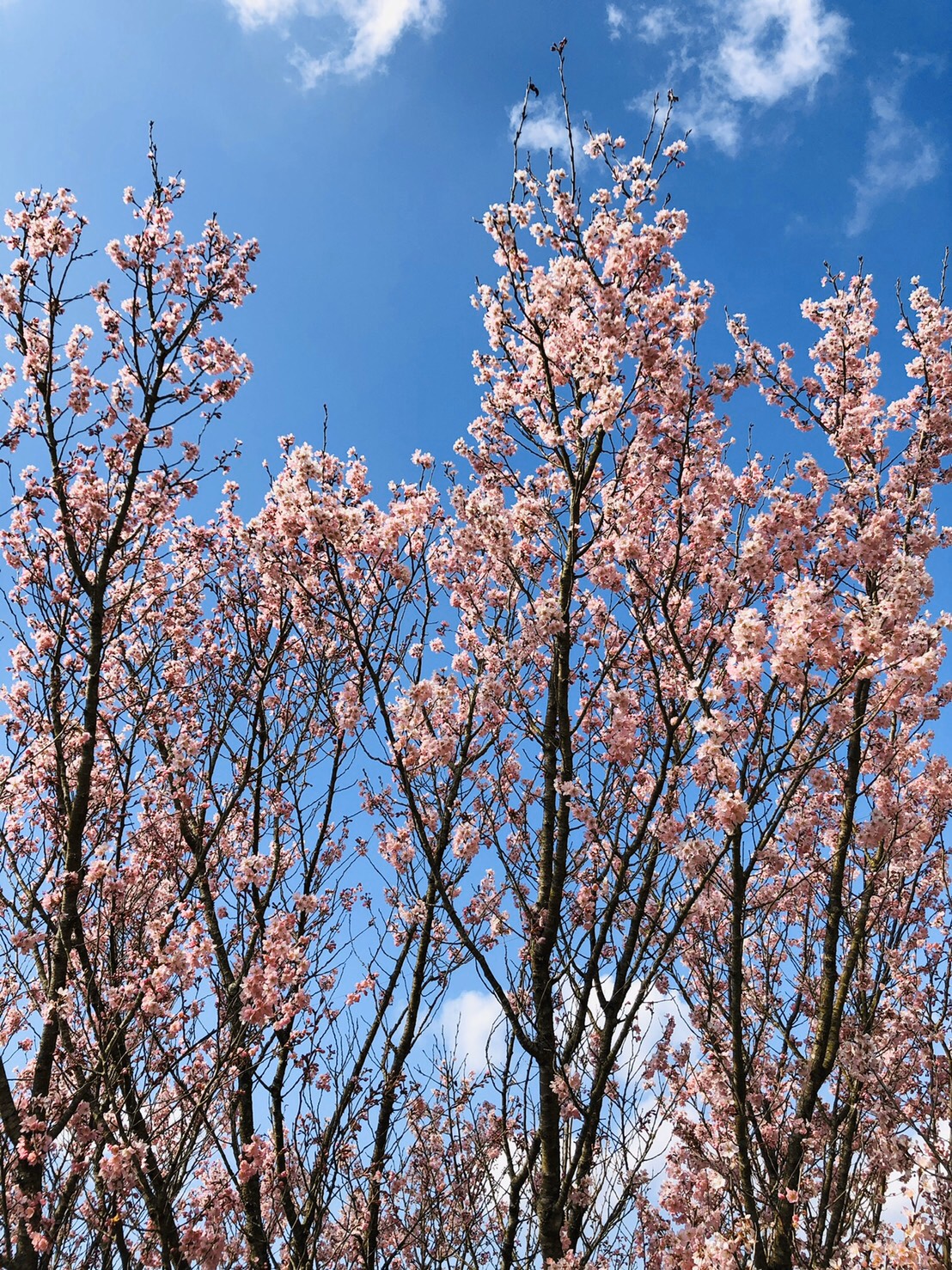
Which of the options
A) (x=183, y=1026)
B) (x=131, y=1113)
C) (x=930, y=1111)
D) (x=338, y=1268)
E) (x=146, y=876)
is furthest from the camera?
(x=146, y=876)

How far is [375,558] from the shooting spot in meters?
7.69

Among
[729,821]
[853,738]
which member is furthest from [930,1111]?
[729,821]

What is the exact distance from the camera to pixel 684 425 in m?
7.12

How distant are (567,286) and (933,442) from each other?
12.5ft

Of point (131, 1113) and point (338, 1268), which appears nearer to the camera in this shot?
point (131, 1113)

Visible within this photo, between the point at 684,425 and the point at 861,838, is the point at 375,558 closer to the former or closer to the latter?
the point at 684,425

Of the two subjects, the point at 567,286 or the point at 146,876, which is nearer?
the point at 567,286

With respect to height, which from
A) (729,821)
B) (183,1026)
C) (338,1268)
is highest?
(729,821)

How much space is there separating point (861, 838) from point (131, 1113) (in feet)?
18.0

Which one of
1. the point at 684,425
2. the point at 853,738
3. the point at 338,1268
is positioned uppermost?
the point at 684,425

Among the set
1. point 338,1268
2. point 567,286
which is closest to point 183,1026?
point 338,1268

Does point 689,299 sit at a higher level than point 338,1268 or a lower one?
higher

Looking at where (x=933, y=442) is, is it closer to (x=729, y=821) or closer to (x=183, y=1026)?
(x=729, y=821)

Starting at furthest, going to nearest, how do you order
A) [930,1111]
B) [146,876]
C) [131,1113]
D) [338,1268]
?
[146,876], [338,1268], [930,1111], [131,1113]
